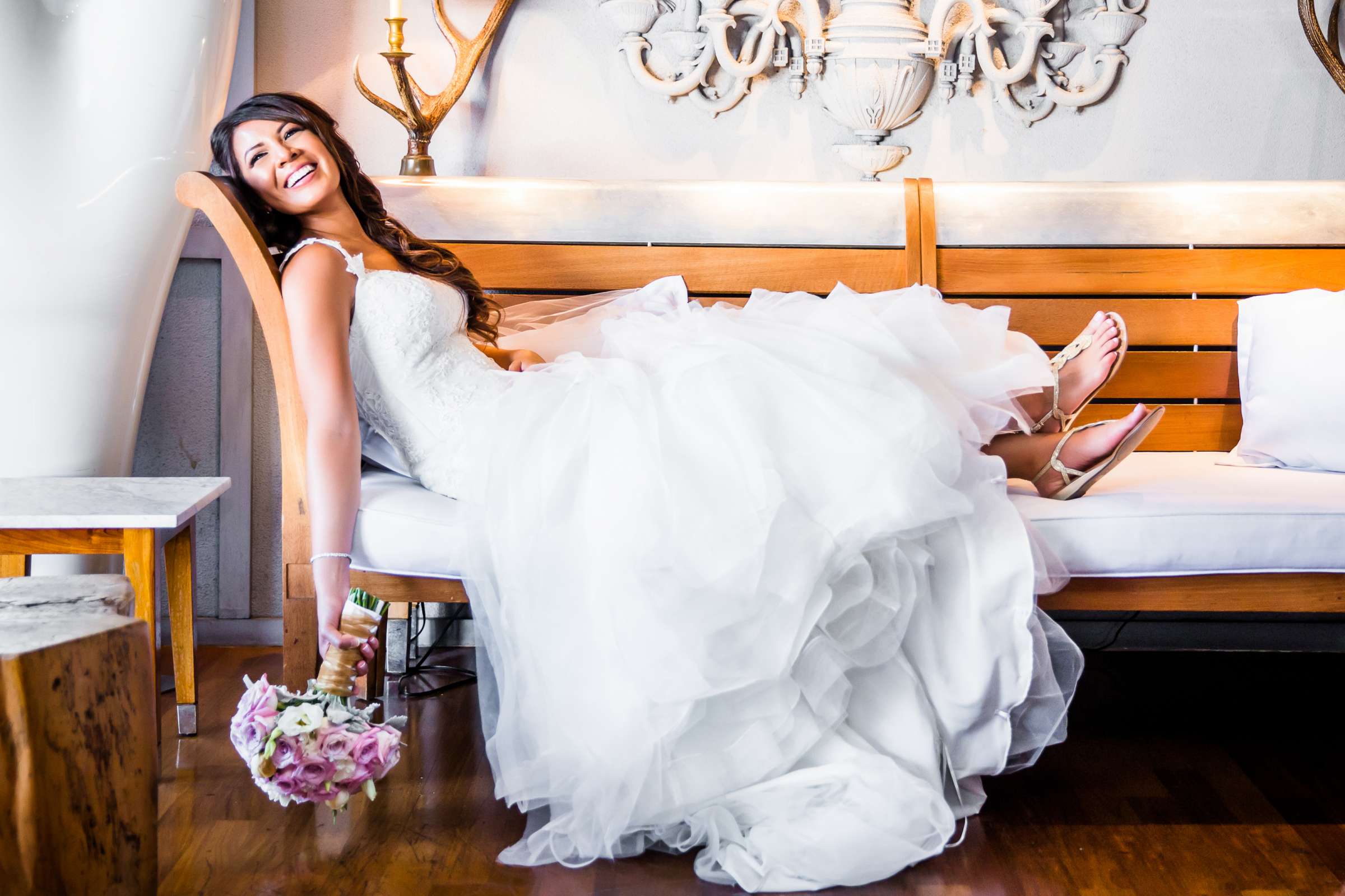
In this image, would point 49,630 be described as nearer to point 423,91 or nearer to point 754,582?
point 754,582

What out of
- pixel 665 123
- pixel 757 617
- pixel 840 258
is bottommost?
pixel 757 617

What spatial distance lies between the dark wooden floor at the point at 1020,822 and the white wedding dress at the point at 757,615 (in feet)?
0.23

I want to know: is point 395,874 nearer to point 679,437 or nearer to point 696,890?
point 696,890

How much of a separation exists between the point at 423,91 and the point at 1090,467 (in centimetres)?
165

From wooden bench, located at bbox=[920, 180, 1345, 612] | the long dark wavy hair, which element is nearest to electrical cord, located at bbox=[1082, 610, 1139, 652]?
wooden bench, located at bbox=[920, 180, 1345, 612]

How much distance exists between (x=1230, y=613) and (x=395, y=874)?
2.05 m

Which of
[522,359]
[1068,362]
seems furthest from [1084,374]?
[522,359]

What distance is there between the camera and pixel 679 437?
4.86ft

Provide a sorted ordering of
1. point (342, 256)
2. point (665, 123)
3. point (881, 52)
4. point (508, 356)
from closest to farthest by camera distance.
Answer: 1. point (342, 256)
2. point (508, 356)
3. point (881, 52)
4. point (665, 123)

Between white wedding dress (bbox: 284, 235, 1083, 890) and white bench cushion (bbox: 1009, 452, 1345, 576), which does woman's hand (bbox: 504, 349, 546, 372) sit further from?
white bench cushion (bbox: 1009, 452, 1345, 576)

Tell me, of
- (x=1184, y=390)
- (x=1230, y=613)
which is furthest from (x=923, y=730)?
(x=1230, y=613)

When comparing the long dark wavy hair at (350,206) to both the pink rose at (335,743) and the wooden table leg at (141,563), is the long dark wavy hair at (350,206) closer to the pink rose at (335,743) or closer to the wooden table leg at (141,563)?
the wooden table leg at (141,563)

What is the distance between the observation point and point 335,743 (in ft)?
4.72

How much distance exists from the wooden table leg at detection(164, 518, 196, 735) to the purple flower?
0.71 m
